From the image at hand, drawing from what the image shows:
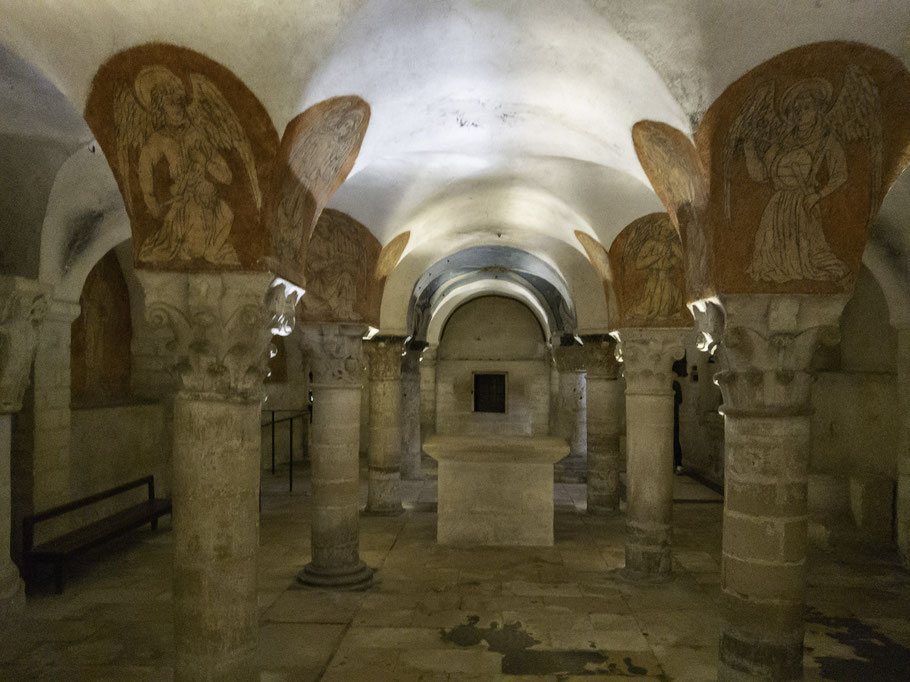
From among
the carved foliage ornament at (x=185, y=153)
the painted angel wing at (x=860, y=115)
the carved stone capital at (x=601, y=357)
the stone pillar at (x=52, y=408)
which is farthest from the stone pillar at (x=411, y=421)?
the painted angel wing at (x=860, y=115)

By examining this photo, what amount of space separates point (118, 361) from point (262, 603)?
5436 mm

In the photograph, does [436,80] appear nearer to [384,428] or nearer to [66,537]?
[66,537]

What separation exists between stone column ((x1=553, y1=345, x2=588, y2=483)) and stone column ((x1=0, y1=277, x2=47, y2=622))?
34.1ft

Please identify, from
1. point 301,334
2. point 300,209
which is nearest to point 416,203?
point 301,334

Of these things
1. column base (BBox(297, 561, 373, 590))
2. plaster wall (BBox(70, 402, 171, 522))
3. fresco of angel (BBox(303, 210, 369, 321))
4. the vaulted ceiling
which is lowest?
column base (BBox(297, 561, 373, 590))

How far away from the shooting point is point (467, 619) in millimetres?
6375

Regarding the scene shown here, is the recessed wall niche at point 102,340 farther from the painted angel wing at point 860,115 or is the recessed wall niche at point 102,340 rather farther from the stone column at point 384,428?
the painted angel wing at point 860,115

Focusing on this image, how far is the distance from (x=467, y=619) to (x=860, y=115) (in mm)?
5050

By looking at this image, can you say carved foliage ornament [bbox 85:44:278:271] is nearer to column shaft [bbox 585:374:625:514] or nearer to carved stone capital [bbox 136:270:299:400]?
carved stone capital [bbox 136:270:299:400]

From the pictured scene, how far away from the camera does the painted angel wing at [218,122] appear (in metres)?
3.81

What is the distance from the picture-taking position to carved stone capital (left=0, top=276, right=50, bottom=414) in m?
5.93

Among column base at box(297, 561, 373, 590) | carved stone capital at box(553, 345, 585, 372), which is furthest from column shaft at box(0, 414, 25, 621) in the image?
carved stone capital at box(553, 345, 585, 372)

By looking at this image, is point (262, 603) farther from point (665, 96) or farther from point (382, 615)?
point (665, 96)

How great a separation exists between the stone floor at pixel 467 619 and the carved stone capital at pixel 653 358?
2.12m
